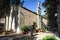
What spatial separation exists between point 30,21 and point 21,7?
3025 mm

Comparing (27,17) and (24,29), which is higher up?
(27,17)

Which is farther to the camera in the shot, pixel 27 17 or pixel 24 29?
pixel 27 17

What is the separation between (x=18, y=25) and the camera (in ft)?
57.2

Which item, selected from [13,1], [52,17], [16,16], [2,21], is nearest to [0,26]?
[2,21]

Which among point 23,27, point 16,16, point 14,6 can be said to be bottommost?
point 23,27

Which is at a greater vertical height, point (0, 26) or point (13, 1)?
point (13, 1)

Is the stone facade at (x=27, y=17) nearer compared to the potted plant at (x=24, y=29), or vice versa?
the potted plant at (x=24, y=29)

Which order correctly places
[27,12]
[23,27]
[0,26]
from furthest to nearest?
[0,26] < [27,12] < [23,27]

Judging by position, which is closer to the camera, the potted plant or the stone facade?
the potted plant

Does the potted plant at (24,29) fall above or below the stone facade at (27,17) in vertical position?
below

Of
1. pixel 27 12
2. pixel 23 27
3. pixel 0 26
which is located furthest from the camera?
pixel 0 26

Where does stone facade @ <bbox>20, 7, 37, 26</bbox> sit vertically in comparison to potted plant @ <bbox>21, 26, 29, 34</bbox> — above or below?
above

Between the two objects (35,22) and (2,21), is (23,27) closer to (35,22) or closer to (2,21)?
(35,22)

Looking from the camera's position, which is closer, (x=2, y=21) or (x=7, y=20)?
(x=7, y=20)
